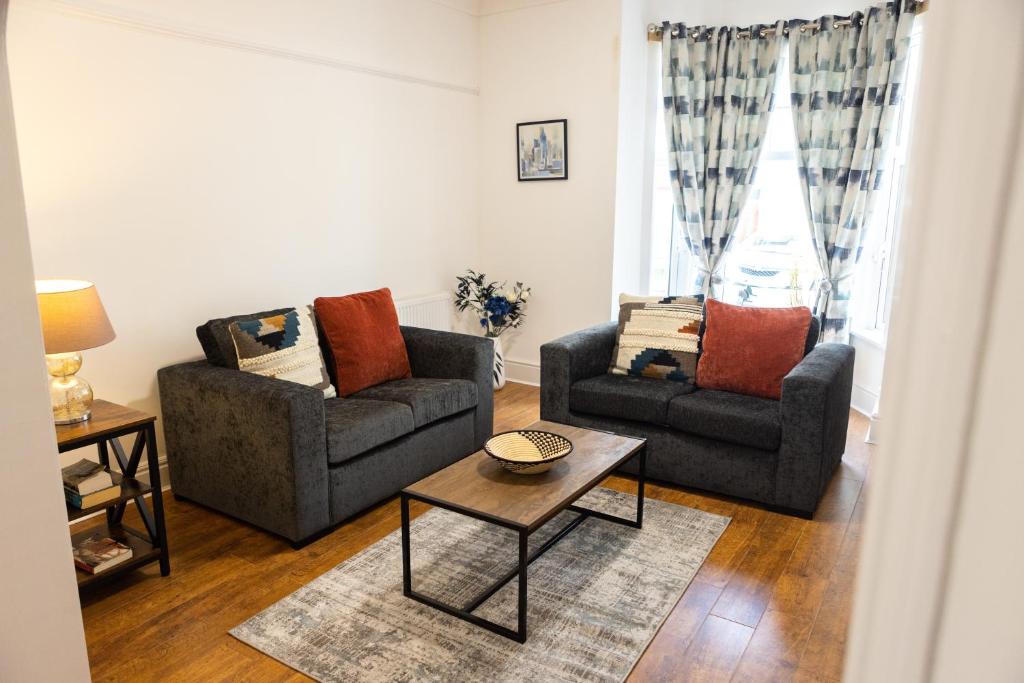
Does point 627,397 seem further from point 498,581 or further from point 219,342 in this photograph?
point 219,342

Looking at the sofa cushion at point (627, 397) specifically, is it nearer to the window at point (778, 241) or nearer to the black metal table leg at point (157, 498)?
the window at point (778, 241)

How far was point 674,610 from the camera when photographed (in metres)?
2.38

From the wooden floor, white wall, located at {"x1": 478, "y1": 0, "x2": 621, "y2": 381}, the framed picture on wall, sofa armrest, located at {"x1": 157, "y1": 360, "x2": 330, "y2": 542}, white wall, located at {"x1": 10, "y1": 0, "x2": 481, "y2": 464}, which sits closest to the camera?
the wooden floor

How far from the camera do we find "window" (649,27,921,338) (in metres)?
4.46

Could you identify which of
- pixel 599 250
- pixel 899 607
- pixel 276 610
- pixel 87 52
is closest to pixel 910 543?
pixel 899 607

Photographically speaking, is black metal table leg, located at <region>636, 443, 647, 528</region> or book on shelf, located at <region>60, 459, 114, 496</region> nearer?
book on shelf, located at <region>60, 459, 114, 496</region>

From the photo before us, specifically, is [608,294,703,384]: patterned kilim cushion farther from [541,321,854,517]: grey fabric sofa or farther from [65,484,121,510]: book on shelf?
[65,484,121,510]: book on shelf

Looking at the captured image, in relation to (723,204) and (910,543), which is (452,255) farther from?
(910,543)

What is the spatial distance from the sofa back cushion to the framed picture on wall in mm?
2574

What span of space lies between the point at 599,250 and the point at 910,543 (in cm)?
461

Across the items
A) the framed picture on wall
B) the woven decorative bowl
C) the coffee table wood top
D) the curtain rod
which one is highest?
the curtain rod

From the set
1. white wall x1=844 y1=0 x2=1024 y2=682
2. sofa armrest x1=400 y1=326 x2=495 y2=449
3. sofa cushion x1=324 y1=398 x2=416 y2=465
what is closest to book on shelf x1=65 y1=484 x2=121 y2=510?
sofa cushion x1=324 y1=398 x2=416 y2=465

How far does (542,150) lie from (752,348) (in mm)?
2346

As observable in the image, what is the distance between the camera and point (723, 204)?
4.79m
